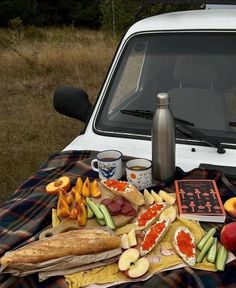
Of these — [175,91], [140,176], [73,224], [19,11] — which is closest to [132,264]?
[73,224]

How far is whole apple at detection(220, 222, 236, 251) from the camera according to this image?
69.1 inches

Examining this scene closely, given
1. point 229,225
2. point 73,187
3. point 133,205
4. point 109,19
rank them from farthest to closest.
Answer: point 109,19 → point 73,187 → point 133,205 → point 229,225

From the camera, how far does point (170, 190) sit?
2.21 metres

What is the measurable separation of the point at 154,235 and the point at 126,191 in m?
0.30

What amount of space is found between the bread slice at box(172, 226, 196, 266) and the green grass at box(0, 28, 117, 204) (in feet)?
11.0

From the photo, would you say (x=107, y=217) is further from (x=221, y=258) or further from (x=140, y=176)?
(x=221, y=258)

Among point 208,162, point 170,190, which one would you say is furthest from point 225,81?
point 170,190

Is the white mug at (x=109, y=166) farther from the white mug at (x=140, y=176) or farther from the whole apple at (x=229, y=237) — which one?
the whole apple at (x=229, y=237)

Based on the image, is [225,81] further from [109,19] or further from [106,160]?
[109,19]

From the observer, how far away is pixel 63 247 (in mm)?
1729

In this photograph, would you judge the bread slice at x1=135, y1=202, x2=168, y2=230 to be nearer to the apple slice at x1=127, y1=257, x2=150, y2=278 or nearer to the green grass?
the apple slice at x1=127, y1=257, x2=150, y2=278

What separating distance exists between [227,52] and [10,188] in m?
3.21

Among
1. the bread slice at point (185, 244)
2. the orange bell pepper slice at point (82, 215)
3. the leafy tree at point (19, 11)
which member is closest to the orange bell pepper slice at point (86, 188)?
the orange bell pepper slice at point (82, 215)

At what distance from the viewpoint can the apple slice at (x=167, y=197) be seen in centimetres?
209
